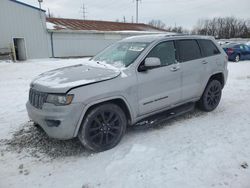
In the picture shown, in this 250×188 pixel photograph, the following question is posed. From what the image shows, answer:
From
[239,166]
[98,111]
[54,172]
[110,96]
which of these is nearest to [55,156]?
[54,172]

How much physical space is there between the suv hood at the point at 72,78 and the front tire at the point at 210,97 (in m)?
2.47

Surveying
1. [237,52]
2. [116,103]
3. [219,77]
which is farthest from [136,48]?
[237,52]

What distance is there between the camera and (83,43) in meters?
23.0

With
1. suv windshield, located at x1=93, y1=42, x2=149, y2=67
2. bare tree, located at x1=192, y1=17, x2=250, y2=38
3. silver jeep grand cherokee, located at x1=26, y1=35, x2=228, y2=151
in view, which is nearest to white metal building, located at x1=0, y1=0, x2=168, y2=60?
suv windshield, located at x1=93, y1=42, x2=149, y2=67

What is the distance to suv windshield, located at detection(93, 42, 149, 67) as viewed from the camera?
3902mm

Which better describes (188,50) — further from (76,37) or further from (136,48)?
(76,37)

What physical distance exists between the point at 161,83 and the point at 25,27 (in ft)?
61.8

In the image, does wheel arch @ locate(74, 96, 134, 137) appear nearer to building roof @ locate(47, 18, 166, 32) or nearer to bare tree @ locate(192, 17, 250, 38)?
building roof @ locate(47, 18, 166, 32)

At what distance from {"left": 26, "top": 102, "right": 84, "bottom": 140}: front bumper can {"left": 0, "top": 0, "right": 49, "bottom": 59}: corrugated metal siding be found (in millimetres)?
18136

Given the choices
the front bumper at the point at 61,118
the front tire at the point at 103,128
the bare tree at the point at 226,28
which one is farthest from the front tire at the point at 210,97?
the bare tree at the point at 226,28

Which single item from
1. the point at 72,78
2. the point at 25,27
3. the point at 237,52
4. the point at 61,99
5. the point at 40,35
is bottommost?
the point at 237,52

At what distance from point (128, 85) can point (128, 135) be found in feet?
3.60

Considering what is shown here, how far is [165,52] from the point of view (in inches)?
166

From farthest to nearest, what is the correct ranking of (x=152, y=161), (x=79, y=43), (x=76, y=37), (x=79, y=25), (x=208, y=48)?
(x=79, y=25), (x=79, y=43), (x=76, y=37), (x=208, y=48), (x=152, y=161)
